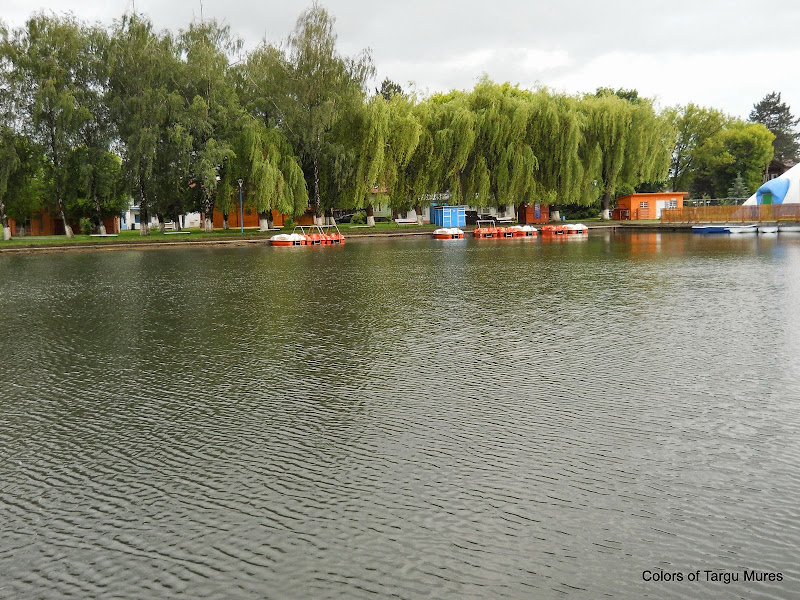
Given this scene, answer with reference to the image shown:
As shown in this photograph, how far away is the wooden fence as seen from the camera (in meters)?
53.0

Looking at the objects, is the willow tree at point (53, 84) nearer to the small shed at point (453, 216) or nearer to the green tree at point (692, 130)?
the small shed at point (453, 216)

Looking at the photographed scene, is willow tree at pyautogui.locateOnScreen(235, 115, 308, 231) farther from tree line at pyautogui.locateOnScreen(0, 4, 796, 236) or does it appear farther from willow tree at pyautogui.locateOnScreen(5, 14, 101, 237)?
willow tree at pyautogui.locateOnScreen(5, 14, 101, 237)

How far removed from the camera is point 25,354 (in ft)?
32.6

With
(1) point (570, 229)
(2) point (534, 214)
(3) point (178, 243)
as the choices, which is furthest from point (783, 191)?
(3) point (178, 243)

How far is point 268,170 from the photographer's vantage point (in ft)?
152

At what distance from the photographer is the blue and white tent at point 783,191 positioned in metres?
63.5

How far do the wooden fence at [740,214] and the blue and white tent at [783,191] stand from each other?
29.1 feet

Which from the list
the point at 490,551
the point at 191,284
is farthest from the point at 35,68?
the point at 490,551

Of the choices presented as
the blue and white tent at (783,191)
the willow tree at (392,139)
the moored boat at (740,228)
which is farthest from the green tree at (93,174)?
the blue and white tent at (783,191)

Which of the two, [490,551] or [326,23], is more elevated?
[326,23]

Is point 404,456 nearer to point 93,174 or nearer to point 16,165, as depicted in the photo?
point 16,165

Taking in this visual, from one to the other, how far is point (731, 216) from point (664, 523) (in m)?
55.4

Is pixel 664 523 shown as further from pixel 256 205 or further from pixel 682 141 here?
pixel 682 141

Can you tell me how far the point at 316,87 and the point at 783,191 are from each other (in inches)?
1590
